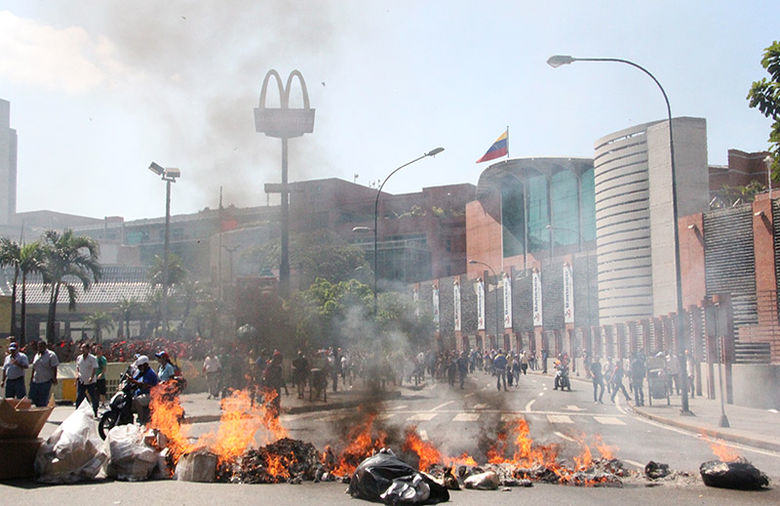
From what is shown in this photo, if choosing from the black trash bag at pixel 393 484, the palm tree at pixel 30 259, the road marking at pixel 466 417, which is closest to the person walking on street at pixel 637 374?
the road marking at pixel 466 417

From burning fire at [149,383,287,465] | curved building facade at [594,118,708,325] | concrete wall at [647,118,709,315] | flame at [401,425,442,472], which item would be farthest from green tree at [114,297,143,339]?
flame at [401,425,442,472]

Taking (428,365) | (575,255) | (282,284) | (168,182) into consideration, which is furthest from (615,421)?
(575,255)

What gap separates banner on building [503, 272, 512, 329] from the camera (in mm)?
54000

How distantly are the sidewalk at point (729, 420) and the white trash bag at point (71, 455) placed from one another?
1061 cm

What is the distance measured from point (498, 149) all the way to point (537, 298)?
11.5 meters

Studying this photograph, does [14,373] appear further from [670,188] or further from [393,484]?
[670,188]

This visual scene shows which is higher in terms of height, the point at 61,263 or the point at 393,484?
the point at 61,263

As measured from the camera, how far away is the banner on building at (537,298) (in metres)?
49.6

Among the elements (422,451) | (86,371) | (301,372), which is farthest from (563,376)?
(422,451)

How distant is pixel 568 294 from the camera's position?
45156mm

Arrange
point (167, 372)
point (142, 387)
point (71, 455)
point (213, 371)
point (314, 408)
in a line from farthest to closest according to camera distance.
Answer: point (213, 371), point (314, 408), point (167, 372), point (142, 387), point (71, 455)

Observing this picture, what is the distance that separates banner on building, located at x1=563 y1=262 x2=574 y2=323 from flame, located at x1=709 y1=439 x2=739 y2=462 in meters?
31.3

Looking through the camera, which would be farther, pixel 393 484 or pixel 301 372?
pixel 301 372

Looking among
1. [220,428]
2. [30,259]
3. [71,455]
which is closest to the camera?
[71,455]
